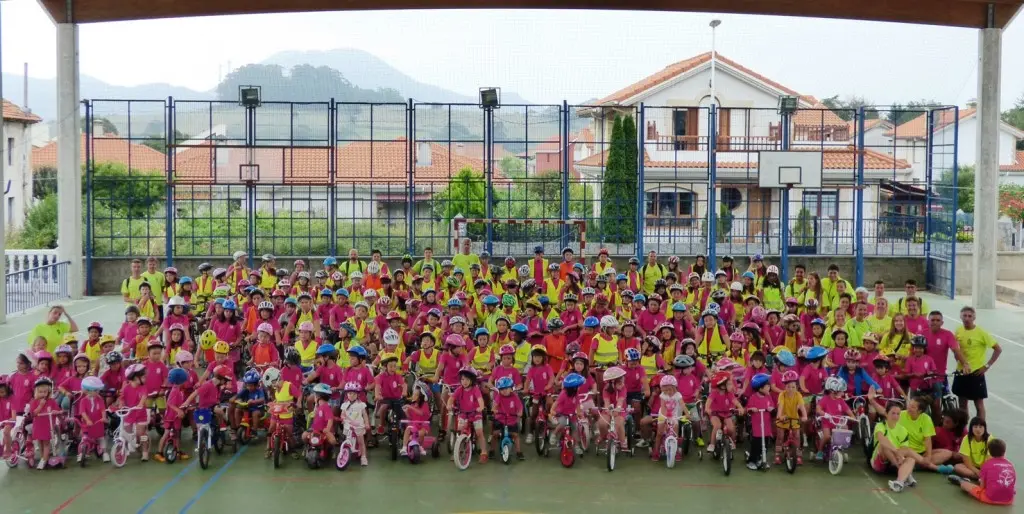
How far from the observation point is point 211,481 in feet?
41.5

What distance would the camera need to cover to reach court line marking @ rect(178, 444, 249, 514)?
11.8 metres

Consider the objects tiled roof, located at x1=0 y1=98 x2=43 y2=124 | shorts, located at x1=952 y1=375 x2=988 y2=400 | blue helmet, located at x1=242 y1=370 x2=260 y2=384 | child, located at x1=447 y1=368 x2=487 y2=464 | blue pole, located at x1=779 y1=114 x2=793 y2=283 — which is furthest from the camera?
tiled roof, located at x1=0 y1=98 x2=43 y2=124

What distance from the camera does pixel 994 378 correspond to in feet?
62.2

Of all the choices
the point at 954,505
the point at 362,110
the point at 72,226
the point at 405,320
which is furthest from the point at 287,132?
the point at 954,505

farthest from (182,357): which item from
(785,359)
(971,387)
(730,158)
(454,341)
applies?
(730,158)

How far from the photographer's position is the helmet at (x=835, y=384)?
42.7ft

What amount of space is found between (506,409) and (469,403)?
465 millimetres

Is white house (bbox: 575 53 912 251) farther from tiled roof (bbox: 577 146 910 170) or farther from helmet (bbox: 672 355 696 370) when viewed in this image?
helmet (bbox: 672 355 696 370)

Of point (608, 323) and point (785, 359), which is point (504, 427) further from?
point (785, 359)

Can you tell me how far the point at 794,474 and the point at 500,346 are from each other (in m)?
4.21

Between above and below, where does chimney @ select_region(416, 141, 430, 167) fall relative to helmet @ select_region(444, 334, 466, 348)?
above

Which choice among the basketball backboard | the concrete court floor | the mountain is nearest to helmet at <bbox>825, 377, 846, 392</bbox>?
the concrete court floor

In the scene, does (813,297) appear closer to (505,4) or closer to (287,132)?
(505,4)

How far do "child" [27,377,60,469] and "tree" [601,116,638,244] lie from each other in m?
19.0
